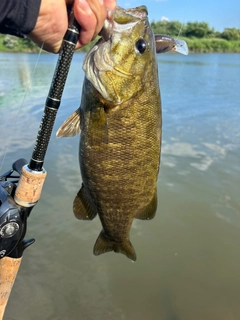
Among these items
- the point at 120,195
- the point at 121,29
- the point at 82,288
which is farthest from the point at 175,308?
the point at 121,29

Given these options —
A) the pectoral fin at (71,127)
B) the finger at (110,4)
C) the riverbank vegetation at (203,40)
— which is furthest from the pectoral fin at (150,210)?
the riverbank vegetation at (203,40)

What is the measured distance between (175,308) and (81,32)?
302cm

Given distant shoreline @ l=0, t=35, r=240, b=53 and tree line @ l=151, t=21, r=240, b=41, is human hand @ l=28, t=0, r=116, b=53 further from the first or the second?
tree line @ l=151, t=21, r=240, b=41

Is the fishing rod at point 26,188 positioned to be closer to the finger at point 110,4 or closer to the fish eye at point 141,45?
the finger at point 110,4

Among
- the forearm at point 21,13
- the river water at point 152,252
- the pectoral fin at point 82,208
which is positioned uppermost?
the forearm at point 21,13

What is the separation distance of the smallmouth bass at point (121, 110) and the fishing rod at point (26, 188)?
Answer: 7.1 inches

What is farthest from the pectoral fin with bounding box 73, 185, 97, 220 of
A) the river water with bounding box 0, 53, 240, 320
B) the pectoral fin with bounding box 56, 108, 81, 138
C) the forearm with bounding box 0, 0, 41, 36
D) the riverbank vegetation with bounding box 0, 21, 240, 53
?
the riverbank vegetation with bounding box 0, 21, 240, 53

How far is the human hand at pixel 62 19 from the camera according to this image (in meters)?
1.39

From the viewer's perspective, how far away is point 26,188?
6.03 ft

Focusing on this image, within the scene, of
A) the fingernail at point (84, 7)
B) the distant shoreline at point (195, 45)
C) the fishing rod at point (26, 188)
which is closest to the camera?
the fingernail at point (84, 7)

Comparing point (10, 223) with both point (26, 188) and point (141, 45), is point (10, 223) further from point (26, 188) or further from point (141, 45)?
point (141, 45)

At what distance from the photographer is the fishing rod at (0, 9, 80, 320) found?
152cm

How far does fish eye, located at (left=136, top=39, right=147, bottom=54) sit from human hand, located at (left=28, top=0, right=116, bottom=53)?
0.25m

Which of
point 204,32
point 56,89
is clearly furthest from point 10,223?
point 204,32
